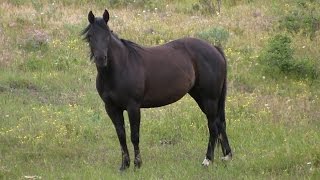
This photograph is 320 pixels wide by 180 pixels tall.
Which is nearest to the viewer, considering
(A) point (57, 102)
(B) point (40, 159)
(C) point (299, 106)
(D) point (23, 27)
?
(B) point (40, 159)

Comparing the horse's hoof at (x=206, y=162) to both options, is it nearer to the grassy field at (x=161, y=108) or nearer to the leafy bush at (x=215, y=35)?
the grassy field at (x=161, y=108)

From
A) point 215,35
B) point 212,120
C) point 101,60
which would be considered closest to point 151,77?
point 101,60

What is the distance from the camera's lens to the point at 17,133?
9.02 metres

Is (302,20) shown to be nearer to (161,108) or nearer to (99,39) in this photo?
(161,108)

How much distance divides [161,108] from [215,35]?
446 cm

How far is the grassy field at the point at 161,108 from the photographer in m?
7.53

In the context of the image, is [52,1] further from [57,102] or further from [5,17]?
[57,102]

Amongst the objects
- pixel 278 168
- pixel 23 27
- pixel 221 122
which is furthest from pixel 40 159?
pixel 23 27

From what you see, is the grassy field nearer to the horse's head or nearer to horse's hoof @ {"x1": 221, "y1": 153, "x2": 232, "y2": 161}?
horse's hoof @ {"x1": 221, "y1": 153, "x2": 232, "y2": 161}

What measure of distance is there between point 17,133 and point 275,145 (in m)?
4.00

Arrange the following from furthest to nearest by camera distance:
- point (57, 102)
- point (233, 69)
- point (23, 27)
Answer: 1. point (23, 27)
2. point (233, 69)
3. point (57, 102)

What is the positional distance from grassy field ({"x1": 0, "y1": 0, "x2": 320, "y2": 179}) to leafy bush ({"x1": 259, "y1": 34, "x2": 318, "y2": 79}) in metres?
0.07

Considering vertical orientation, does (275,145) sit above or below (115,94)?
below

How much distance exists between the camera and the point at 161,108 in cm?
1048
